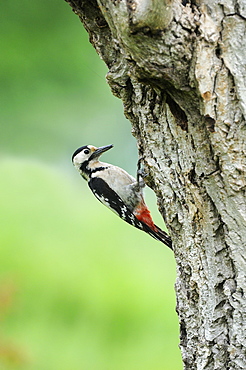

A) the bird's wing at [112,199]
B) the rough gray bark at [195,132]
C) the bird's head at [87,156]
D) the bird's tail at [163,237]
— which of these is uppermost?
the bird's head at [87,156]

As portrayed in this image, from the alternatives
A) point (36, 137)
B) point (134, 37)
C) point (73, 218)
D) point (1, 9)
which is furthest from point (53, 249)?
point (134, 37)

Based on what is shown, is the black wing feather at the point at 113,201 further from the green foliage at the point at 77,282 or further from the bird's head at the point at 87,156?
the green foliage at the point at 77,282

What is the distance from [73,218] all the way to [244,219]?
2286mm

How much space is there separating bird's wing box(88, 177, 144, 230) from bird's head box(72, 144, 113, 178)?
9 cm

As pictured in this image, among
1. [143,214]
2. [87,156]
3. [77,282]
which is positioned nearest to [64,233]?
[77,282]

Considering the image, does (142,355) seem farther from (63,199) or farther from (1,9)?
(1,9)

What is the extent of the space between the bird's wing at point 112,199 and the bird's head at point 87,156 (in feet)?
0.29

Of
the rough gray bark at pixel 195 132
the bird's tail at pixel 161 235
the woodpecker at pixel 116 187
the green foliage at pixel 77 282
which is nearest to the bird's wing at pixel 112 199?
the woodpecker at pixel 116 187

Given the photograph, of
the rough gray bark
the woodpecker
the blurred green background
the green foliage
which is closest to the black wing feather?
the woodpecker

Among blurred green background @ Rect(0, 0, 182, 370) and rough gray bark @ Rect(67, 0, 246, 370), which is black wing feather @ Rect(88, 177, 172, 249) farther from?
rough gray bark @ Rect(67, 0, 246, 370)

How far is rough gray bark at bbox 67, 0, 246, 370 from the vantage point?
0.93m

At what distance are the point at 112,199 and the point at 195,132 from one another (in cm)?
138

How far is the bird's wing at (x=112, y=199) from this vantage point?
2350 millimetres

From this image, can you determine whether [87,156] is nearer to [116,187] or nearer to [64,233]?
[116,187]
